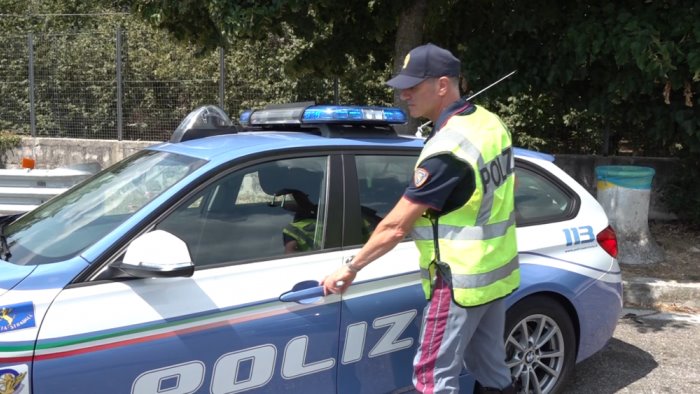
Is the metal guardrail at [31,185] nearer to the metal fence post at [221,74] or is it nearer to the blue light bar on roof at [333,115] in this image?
the blue light bar on roof at [333,115]

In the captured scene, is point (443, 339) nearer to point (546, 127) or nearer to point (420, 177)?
point (420, 177)

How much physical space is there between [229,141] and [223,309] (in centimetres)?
89

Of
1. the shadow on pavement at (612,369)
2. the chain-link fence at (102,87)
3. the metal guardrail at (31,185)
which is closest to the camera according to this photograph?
the shadow on pavement at (612,369)

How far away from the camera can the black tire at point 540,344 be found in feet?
11.5

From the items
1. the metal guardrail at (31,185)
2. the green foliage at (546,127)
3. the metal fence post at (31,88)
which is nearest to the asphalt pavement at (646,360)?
the green foliage at (546,127)

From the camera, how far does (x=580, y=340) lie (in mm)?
3773

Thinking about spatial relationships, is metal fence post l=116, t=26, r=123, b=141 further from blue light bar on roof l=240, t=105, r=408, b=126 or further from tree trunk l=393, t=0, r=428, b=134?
blue light bar on roof l=240, t=105, r=408, b=126

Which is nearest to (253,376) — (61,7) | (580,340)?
(580,340)

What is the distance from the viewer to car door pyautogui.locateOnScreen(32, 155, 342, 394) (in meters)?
2.42

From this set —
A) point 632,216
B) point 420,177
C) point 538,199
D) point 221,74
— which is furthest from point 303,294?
point 221,74

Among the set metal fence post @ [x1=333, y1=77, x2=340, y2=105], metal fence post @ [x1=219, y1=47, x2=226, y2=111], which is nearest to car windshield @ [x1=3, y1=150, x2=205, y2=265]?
metal fence post @ [x1=333, y1=77, x2=340, y2=105]

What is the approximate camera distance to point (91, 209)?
10.1 ft

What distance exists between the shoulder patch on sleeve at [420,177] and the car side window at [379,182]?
664 millimetres

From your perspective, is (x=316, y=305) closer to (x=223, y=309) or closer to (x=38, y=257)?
(x=223, y=309)
